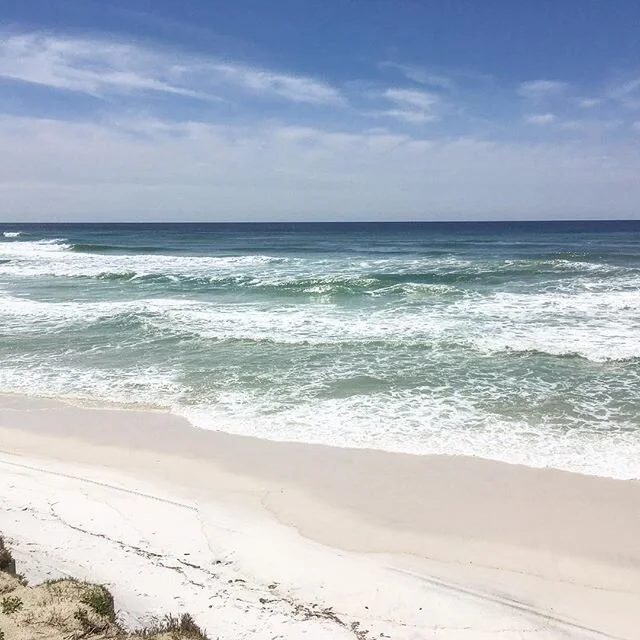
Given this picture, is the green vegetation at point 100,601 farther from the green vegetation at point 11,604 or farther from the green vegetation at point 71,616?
the green vegetation at point 11,604

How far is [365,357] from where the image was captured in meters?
14.7

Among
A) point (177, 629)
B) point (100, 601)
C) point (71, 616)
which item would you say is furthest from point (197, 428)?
point (177, 629)

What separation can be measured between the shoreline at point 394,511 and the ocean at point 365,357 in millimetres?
671

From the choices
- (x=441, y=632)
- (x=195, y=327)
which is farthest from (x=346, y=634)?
(x=195, y=327)

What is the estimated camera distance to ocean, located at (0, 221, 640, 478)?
33.5 ft

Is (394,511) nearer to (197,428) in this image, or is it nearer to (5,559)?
(197,428)

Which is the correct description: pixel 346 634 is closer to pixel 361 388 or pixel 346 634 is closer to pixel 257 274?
pixel 361 388

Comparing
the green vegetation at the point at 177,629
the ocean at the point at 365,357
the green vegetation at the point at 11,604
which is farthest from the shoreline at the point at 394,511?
the green vegetation at the point at 11,604

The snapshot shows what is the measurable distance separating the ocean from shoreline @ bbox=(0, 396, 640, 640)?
2.20ft

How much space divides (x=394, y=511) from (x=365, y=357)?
7.26m

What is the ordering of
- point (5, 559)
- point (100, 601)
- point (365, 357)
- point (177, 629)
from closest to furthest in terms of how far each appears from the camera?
point (177, 629) → point (100, 601) → point (5, 559) → point (365, 357)

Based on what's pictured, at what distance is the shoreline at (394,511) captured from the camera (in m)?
5.88

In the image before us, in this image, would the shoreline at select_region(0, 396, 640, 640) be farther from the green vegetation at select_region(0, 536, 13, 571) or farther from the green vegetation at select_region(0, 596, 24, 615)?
the green vegetation at select_region(0, 596, 24, 615)

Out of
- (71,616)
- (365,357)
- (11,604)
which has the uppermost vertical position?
(365,357)
